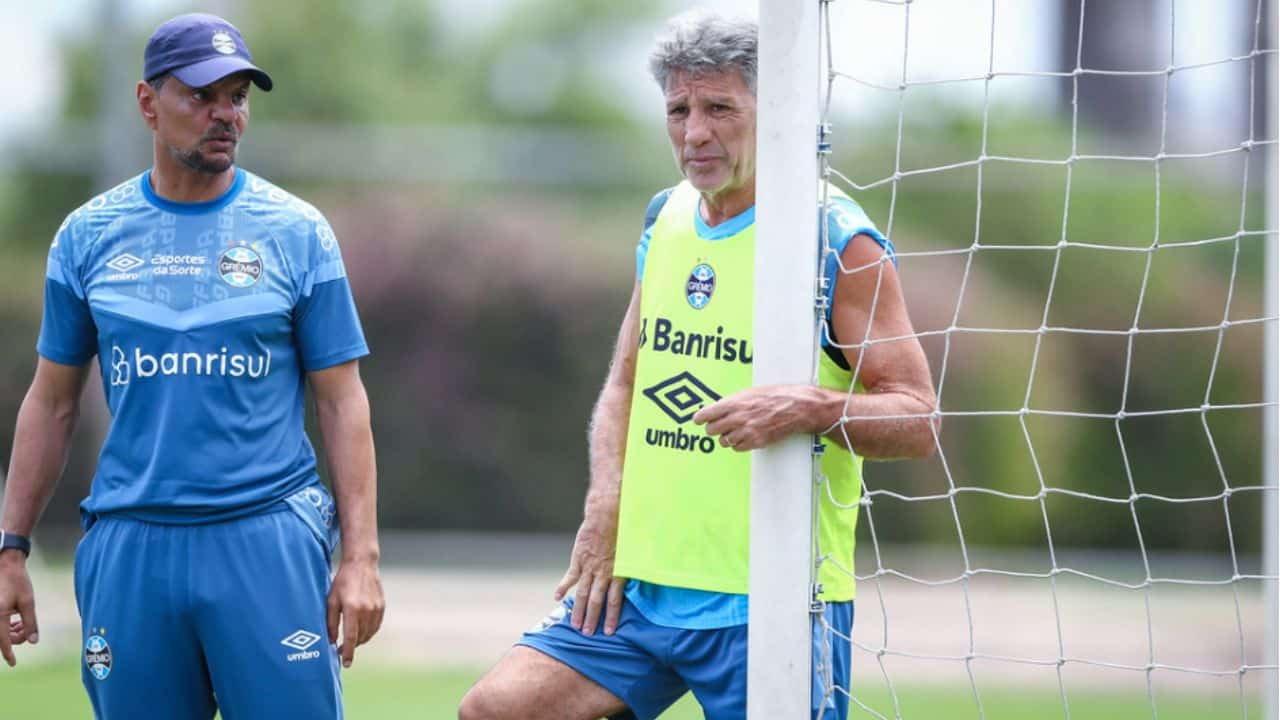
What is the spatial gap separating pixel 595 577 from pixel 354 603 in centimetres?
59

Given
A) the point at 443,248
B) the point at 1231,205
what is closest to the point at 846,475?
the point at 443,248

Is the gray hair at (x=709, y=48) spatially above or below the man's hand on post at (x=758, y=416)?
above

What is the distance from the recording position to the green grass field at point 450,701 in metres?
8.27

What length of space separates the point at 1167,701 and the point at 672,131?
6.97 m

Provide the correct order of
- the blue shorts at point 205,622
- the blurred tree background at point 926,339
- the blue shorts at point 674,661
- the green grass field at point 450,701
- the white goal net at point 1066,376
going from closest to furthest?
the blue shorts at point 205,622 → the blue shorts at point 674,661 → the green grass field at point 450,701 → the white goal net at point 1066,376 → the blurred tree background at point 926,339

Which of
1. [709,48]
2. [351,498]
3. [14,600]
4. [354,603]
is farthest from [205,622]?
[709,48]

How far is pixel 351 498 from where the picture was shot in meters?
3.60

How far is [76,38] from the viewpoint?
24000 millimetres

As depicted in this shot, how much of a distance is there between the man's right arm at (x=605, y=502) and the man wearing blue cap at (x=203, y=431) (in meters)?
0.49

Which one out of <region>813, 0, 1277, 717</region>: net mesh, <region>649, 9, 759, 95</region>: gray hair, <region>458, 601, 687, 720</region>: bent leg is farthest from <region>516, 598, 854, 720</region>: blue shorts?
<region>813, 0, 1277, 717</region>: net mesh

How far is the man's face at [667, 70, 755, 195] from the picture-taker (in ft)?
11.7

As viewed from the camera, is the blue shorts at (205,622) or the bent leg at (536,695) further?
the bent leg at (536,695)

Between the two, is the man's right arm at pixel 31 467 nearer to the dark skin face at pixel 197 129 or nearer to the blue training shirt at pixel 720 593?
the dark skin face at pixel 197 129

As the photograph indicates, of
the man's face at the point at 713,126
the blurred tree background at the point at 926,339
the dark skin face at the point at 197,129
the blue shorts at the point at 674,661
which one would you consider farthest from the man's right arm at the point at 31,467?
the blurred tree background at the point at 926,339
